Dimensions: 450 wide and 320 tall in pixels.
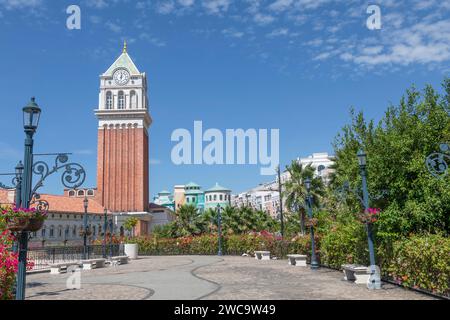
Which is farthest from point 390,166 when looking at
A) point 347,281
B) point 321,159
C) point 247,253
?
point 321,159

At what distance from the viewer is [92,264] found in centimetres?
2381

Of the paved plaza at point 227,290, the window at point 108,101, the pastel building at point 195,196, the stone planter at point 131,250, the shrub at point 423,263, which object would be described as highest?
the window at point 108,101

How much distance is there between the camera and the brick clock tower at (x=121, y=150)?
7806 cm

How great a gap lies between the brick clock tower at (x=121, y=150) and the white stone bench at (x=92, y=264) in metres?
53.6

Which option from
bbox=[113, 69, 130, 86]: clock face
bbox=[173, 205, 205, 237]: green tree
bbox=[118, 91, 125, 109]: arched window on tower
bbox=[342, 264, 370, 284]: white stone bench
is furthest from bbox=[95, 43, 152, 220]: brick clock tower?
bbox=[342, 264, 370, 284]: white stone bench

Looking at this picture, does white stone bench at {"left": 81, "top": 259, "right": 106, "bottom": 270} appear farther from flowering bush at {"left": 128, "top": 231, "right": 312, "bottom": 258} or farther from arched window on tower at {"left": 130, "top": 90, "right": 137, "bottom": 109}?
arched window on tower at {"left": 130, "top": 90, "right": 137, "bottom": 109}

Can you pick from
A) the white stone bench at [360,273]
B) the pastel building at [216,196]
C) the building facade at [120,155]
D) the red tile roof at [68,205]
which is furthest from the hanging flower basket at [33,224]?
the pastel building at [216,196]

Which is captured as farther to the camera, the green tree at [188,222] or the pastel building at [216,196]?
the pastel building at [216,196]

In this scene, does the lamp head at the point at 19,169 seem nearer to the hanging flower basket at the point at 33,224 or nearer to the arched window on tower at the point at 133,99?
the hanging flower basket at the point at 33,224

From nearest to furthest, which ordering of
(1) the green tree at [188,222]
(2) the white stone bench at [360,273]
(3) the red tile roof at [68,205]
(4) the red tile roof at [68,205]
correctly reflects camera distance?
(2) the white stone bench at [360,273], (1) the green tree at [188,222], (3) the red tile roof at [68,205], (4) the red tile roof at [68,205]

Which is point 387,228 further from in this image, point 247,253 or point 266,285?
point 247,253

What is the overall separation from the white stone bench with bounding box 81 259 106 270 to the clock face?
2402 inches

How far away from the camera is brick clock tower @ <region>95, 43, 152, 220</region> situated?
7806cm

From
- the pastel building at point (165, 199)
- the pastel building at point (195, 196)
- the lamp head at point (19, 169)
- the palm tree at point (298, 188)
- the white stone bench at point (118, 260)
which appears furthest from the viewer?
the pastel building at point (195, 196)
